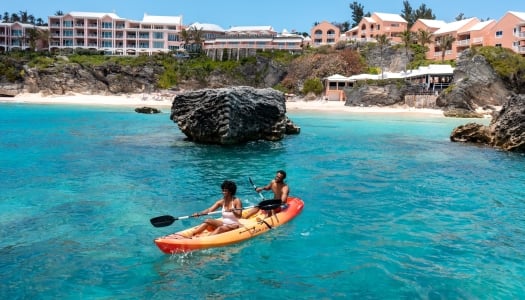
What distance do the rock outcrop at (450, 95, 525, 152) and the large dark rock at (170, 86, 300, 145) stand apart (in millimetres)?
14145

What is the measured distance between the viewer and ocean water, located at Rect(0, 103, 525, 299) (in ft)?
31.6

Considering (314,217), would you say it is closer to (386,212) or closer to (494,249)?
(386,212)

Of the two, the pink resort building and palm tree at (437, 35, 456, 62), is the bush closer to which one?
the pink resort building

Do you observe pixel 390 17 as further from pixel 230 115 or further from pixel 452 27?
pixel 230 115

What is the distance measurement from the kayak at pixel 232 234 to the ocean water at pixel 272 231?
0.23 m

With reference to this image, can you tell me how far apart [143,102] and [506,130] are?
213ft

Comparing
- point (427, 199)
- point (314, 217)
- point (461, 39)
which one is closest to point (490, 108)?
point (461, 39)

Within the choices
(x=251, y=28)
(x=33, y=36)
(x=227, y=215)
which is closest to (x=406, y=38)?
(x=251, y=28)

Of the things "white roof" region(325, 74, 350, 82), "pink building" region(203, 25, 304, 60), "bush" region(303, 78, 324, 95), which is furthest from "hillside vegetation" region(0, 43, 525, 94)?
"white roof" region(325, 74, 350, 82)

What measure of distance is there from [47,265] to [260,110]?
21.0m

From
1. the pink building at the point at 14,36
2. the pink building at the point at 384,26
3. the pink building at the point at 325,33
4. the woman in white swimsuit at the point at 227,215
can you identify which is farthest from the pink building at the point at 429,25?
the woman in white swimsuit at the point at 227,215

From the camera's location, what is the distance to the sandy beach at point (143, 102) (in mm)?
70438

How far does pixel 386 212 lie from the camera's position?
608 inches

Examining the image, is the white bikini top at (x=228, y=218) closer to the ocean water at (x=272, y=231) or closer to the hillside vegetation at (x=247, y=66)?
the ocean water at (x=272, y=231)
